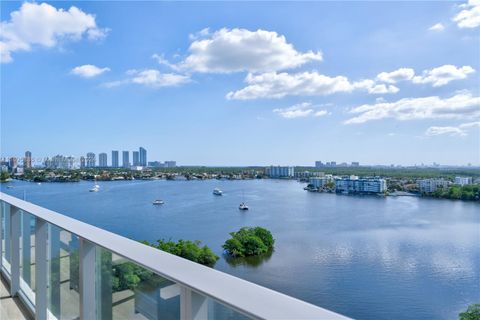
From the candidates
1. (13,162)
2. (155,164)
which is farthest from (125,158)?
(13,162)

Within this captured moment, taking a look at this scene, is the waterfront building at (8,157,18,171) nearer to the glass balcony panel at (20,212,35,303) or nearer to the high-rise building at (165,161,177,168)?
the glass balcony panel at (20,212,35,303)

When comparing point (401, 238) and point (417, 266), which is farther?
point (401, 238)

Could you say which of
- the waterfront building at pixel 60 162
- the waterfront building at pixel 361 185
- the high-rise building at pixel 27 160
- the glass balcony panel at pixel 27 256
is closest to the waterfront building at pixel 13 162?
the high-rise building at pixel 27 160

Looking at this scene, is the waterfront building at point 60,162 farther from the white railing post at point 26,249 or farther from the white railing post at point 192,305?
the white railing post at point 192,305

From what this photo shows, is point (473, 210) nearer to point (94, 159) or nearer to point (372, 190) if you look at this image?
point (372, 190)

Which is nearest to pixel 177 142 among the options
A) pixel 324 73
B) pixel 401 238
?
pixel 324 73

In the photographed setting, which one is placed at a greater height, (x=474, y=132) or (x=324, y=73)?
(x=324, y=73)

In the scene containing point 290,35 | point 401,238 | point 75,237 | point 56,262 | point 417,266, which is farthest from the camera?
point 290,35
